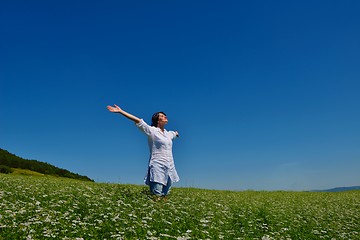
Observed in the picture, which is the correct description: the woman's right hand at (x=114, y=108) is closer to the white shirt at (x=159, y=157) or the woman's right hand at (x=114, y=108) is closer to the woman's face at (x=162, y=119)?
the white shirt at (x=159, y=157)

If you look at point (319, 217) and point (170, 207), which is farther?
point (319, 217)

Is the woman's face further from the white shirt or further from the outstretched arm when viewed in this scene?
the outstretched arm

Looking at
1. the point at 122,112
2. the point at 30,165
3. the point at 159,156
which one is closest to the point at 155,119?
the point at 159,156

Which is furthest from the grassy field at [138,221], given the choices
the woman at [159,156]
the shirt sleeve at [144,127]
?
the shirt sleeve at [144,127]

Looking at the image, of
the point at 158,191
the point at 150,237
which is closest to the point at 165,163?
the point at 158,191

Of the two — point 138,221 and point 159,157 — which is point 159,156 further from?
point 138,221

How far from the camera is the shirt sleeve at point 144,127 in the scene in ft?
45.1

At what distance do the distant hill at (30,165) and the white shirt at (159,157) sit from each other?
26.0m

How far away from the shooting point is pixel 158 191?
45.7ft

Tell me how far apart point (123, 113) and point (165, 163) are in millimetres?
2503

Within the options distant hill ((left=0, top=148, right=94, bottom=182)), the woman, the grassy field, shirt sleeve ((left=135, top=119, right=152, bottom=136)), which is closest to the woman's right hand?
the woman

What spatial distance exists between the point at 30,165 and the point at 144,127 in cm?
2707

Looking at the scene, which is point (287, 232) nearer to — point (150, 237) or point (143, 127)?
point (150, 237)

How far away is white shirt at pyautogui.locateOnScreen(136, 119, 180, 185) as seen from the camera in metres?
13.8
